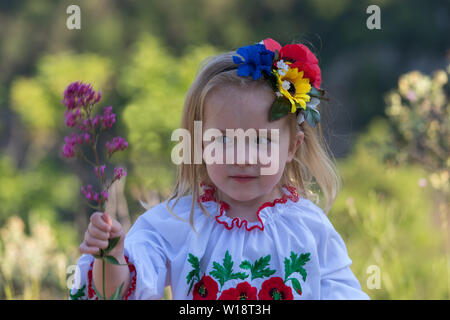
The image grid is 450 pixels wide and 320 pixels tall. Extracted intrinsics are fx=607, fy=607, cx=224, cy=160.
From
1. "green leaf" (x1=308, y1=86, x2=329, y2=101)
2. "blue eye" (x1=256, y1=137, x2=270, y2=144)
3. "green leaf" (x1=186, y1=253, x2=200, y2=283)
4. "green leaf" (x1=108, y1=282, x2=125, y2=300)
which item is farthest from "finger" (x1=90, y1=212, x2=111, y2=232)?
"green leaf" (x1=308, y1=86, x2=329, y2=101)

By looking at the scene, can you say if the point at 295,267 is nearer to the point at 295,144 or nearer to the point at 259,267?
the point at 259,267

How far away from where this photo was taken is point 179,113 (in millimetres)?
3342

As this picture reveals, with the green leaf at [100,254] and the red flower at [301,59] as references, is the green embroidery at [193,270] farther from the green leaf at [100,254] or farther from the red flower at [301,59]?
the red flower at [301,59]

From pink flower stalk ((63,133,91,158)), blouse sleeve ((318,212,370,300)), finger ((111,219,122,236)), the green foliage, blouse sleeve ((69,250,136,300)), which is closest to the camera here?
pink flower stalk ((63,133,91,158))

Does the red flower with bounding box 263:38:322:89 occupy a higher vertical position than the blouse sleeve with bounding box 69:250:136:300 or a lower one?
higher

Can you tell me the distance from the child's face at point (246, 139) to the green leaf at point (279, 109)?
0.01 metres

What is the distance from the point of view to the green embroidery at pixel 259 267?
140 cm

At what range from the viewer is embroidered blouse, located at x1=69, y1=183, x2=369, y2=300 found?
54.8 inches

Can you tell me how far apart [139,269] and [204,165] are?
340 mm

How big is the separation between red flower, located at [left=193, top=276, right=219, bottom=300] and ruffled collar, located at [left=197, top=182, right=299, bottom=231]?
0.13m

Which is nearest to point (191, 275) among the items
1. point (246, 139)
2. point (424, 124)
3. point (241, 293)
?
point (241, 293)

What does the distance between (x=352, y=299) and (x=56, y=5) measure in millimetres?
7322

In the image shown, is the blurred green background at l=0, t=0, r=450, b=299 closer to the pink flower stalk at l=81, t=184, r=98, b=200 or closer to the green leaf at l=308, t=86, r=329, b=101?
the green leaf at l=308, t=86, r=329, b=101

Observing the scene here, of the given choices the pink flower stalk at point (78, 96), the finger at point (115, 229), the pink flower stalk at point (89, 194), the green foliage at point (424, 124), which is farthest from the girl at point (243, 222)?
the green foliage at point (424, 124)
